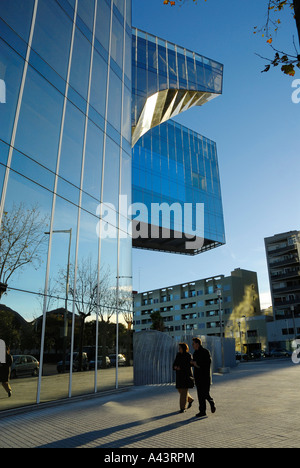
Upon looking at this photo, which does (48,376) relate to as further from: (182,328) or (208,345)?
(182,328)

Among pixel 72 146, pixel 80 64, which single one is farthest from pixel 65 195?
pixel 80 64

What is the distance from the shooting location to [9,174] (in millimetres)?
8953

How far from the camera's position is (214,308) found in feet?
302

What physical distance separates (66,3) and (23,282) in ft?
33.4

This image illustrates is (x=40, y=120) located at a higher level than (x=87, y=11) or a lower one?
lower

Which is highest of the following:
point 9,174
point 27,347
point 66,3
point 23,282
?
point 66,3

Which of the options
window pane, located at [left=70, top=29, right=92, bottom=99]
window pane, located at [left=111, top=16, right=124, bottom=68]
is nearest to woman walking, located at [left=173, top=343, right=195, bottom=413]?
window pane, located at [left=70, top=29, right=92, bottom=99]

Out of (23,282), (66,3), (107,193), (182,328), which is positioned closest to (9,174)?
(23,282)

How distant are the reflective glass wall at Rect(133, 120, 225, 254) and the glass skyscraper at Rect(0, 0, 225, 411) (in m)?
27.3

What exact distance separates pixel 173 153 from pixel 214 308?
52.5 meters

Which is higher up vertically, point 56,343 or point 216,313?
point 216,313

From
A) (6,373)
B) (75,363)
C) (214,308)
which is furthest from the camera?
(214,308)

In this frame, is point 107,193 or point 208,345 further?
point 208,345

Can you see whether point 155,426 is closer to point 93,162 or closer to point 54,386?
point 54,386
